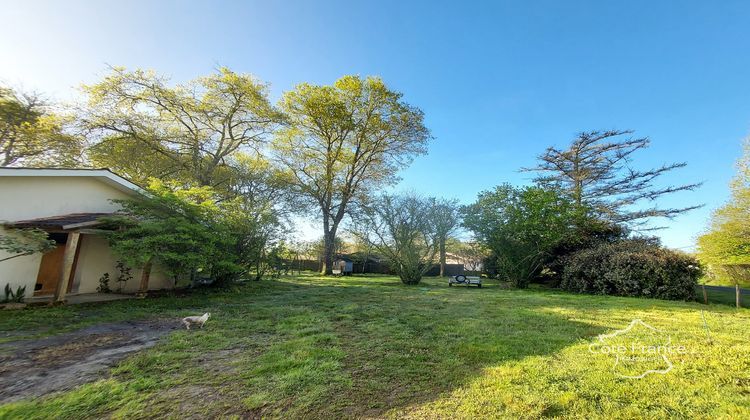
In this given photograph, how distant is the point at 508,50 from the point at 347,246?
1984 centimetres

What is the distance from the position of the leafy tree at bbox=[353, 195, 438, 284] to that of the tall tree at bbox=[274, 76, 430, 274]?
5.85 metres

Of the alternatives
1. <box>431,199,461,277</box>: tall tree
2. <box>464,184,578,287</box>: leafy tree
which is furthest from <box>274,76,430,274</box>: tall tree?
<box>464,184,578,287</box>: leafy tree

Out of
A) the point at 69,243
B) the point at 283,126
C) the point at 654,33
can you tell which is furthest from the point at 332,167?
the point at 654,33

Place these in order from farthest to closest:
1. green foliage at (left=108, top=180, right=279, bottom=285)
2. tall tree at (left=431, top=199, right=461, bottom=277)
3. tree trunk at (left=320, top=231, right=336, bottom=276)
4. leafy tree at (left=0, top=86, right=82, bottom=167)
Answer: tree trunk at (left=320, top=231, right=336, bottom=276) < tall tree at (left=431, top=199, right=461, bottom=277) < leafy tree at (left=0, top=86, right=82, bottom=167) < green foliage at (left=108, top=180, right=279, bottom=285)

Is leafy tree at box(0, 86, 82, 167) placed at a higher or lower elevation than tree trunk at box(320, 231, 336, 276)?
higher

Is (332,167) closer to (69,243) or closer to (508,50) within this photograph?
(508,50)

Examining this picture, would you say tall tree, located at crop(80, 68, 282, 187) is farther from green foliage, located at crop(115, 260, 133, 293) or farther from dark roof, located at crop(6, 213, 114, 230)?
dark roof, located at crop(6, 213, 114, 230)

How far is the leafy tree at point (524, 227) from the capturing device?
1280cm

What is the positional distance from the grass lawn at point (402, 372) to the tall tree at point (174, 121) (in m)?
12.6

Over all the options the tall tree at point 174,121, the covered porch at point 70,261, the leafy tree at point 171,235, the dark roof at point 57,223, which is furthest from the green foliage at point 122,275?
the tall tree at point 174,121

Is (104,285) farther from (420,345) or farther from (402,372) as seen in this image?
(402,372)

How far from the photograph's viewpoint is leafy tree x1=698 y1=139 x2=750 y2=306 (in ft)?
34.3

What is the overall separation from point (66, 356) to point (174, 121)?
1665 cm

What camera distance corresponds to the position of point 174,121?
1627 cm
